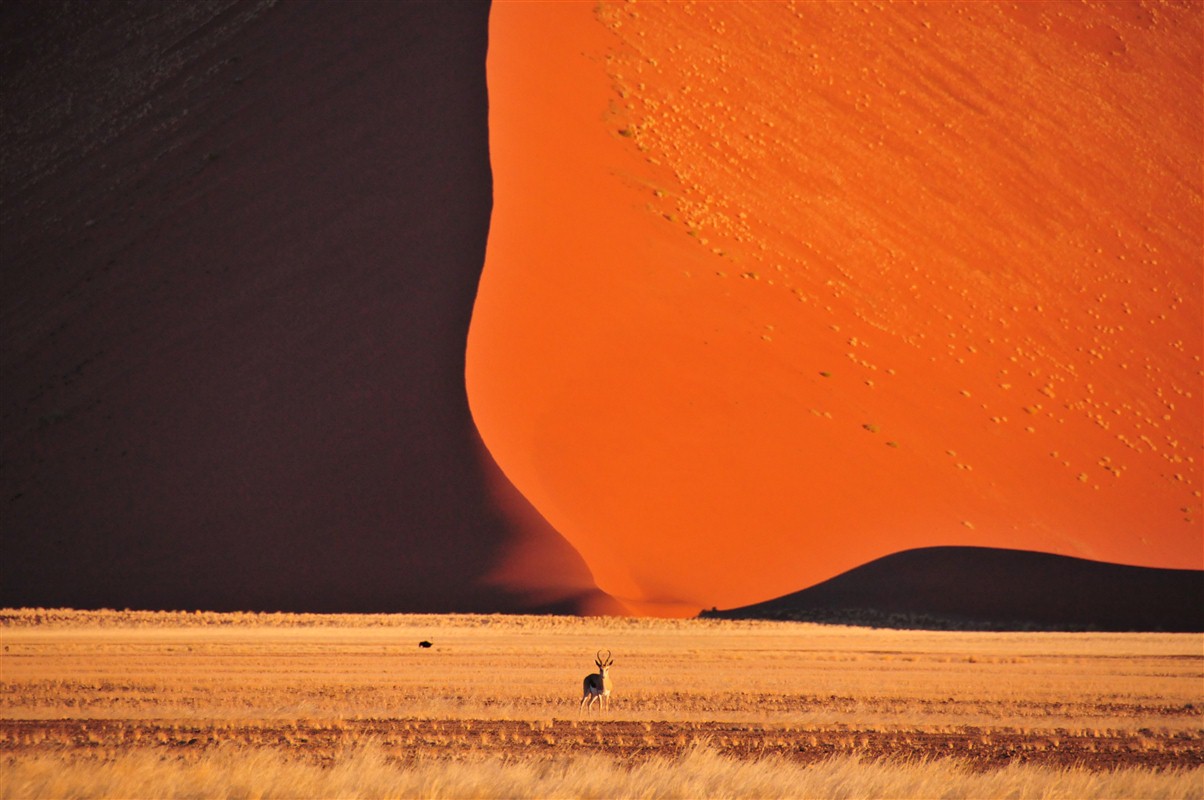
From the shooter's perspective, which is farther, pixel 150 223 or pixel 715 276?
pixel 150 223

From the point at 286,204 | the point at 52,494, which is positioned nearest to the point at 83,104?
the point at 286,204

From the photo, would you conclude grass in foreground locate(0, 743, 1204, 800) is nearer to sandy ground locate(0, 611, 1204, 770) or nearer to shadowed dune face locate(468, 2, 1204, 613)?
sandy ground locate(0, 611, 1204, 770)

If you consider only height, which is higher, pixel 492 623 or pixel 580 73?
pixel 580 73

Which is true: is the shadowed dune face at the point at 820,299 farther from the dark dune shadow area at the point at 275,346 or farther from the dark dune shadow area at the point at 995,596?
the dark dune shadow area at the point at 275,346

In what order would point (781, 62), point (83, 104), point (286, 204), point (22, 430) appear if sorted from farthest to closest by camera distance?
1. point (83, 104)
2. point (781, 62)
3. point (286, 204)
4. point (22, 430)

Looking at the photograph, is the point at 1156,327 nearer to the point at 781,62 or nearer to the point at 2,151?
the point at 781,62

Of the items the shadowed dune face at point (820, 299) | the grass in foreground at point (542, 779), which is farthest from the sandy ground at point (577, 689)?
the shadowed dune face at point (820, 299)

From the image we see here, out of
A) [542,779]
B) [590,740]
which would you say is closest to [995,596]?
[590,740]
